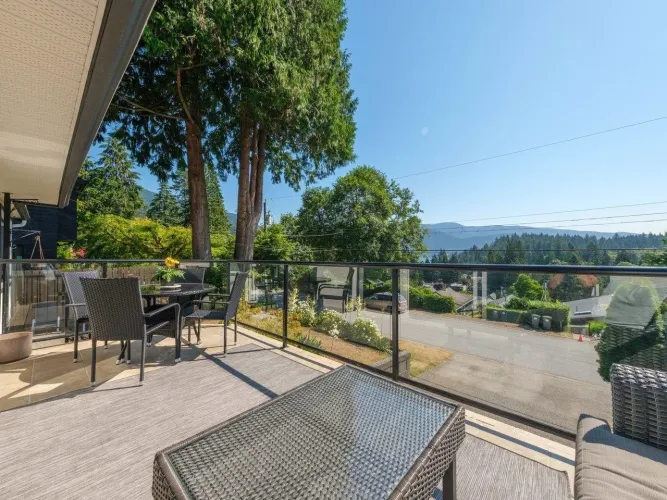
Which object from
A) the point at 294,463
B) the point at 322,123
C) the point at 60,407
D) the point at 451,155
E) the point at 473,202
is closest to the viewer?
the point at 294,463

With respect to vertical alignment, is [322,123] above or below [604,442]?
above

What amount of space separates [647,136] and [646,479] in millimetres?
36043

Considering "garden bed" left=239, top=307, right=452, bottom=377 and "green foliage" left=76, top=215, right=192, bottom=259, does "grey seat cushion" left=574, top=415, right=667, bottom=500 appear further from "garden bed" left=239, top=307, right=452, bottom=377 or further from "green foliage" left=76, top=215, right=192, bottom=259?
"green foliage" left=76, top=215, right=192, bottom=259

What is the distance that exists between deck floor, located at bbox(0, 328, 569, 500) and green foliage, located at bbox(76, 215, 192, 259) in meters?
10.8

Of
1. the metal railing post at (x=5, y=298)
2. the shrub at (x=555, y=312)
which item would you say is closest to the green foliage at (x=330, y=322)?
the shrub at (x=555, y=312)

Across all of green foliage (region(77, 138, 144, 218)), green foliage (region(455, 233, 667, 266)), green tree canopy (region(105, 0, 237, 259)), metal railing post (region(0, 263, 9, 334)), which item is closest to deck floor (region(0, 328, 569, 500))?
metal railing post (region(0, 263, 9, 334))

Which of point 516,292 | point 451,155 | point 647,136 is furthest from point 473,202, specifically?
point 516,292

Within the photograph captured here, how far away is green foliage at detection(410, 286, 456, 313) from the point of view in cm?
294

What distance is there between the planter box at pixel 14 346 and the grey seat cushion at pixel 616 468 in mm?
4969

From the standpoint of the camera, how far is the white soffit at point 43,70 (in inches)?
63.0

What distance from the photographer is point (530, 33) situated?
38.7ft

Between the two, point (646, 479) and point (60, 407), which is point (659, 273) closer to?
point (646, 479)

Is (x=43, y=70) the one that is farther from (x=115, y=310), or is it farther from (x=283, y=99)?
(x=283, y=99)

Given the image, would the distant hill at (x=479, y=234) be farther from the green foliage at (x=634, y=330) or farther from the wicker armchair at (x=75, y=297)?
the wicker armchair at (x=75, y=297)
